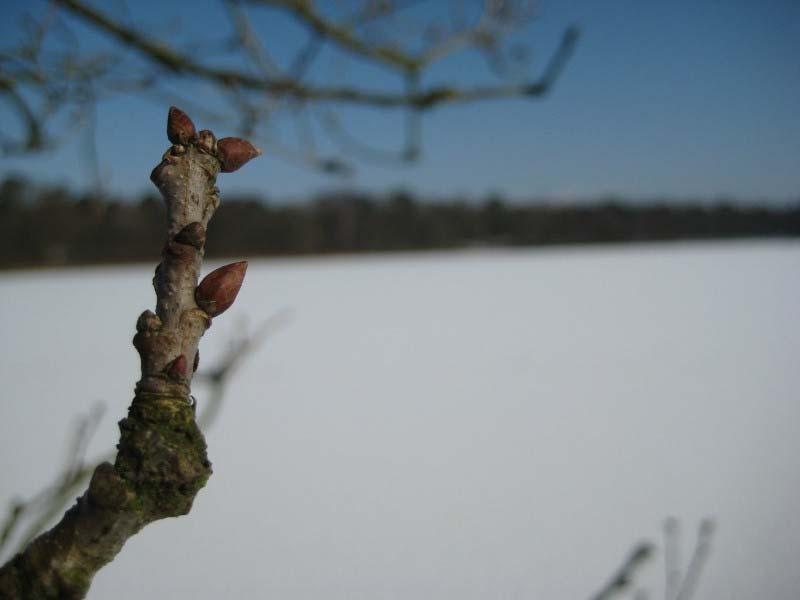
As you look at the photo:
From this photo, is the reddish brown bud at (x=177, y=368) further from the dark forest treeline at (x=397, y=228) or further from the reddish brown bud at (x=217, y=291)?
the dark forest treeline at (x=397, y=228)

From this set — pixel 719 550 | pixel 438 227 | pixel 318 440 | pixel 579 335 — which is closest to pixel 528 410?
pixel 318 440

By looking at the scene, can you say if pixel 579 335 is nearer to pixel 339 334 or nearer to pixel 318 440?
→ pixel 339 334

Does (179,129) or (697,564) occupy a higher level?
(179,129)

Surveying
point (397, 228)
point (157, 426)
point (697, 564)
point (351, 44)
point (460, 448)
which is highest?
point (397, 228)

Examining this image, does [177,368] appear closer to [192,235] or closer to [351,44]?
[192,235]

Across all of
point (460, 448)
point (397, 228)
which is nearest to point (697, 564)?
point (460, 448)

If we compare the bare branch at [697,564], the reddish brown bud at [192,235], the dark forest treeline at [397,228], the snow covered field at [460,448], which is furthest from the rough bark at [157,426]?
the dark forest treeline at [397,228]
